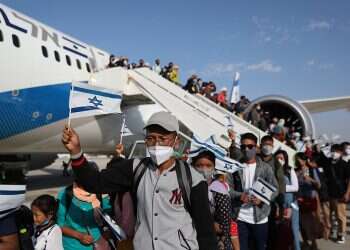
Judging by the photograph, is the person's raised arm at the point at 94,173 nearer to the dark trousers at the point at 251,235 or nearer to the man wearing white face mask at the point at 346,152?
the dark trousers at the point at 251,235

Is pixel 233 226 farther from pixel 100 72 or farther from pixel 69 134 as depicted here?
pixel 100 72

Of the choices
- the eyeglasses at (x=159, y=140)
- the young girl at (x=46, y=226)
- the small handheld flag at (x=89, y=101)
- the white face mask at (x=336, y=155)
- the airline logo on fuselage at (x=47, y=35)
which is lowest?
the white face mask at (x=336, y=155)

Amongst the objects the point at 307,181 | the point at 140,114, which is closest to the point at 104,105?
the point at 307,181

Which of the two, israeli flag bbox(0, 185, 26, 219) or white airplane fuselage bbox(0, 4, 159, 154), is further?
white airplane fuselage bbox(0, 4, 159, 154)

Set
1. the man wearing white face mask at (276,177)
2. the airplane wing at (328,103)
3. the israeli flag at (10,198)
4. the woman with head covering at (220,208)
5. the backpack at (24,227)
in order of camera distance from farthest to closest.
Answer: the airplane wing at (328,103) < the man wearing white face mask at (276,177) < the woman with head covering at (220,208) < the backpack at (24,227) < the israeli flag at (10,198)

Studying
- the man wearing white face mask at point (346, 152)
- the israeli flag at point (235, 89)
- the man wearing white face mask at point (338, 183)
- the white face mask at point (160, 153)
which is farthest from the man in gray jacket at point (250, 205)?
the israeli flag at point (235, 89)

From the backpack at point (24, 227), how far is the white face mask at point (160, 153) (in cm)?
75

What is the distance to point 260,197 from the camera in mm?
3732

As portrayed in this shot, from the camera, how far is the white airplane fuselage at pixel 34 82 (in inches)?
284

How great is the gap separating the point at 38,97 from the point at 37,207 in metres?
5.40

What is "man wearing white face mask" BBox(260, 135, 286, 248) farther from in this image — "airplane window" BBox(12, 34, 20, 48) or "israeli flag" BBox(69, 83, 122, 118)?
"airplane window" BBox(12, 34, 20, 48)

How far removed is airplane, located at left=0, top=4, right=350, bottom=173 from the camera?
23.8 ft

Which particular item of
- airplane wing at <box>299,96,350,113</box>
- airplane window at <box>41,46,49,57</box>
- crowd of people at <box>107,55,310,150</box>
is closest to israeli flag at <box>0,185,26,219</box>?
airplane window at <box>41,46,49,57</box>

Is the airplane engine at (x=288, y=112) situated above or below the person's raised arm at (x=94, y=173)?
below
